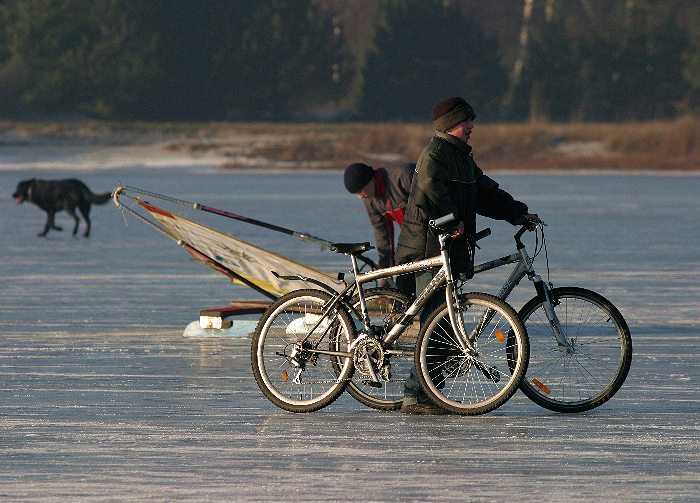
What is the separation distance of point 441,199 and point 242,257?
13.3 feet

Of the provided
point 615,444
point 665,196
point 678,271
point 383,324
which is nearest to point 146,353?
point 383,324

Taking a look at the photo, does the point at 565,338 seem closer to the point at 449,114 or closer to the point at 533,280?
the point at 533,280

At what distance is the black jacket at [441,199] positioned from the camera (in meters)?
8.56

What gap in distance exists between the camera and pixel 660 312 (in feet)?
45.5

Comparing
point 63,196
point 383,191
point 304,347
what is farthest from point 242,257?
point 63,196

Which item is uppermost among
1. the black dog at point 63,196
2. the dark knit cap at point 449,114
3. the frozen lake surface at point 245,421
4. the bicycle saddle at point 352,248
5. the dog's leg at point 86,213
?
the dark knit cap at point 449,114

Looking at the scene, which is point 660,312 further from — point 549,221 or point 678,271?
point 549,221

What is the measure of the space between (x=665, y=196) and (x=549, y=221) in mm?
10333

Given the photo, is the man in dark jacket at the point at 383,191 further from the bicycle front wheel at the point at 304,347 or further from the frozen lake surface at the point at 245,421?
the bicycle front wheel at the point at 304,347

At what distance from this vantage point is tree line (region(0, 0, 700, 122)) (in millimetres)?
78688

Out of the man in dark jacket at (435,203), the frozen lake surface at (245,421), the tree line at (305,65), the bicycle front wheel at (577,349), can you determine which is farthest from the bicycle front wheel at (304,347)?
the tree line at (305,65)

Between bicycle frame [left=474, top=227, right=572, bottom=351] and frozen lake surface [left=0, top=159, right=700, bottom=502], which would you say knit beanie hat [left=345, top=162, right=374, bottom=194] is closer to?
frozen lake surface [left=0, top=159, right=700, bottom=502]

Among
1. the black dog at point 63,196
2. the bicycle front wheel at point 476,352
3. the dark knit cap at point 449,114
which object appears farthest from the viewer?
the black dog at point 63,196

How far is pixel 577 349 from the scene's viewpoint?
29.7ft
